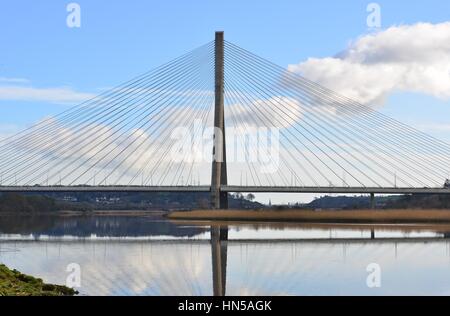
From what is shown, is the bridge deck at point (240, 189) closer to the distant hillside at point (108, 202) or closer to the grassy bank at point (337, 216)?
the grassy bank at point (337, 216)

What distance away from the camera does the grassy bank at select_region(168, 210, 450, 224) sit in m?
51.2

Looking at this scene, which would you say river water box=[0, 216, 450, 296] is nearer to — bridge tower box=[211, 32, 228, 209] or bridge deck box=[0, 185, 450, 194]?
bridge tower box=[211, 32, 228, 209]

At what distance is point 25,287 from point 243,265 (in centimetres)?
883

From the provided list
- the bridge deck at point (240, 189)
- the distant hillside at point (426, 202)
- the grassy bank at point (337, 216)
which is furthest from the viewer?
the distant hillside at point (426, 202)

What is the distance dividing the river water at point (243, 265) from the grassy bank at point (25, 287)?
684 millimetres

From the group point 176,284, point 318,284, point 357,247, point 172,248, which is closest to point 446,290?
point 318,284

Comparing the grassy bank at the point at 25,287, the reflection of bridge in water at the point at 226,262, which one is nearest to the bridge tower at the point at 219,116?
the reflection of bridge in water at the point at 226,262

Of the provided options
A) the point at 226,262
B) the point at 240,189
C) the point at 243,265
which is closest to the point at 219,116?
the point at 240,189

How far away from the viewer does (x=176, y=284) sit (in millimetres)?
16734

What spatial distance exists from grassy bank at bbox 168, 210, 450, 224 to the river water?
56.1 ft

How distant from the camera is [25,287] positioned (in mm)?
13945

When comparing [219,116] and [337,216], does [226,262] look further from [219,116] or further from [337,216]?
[337,216]

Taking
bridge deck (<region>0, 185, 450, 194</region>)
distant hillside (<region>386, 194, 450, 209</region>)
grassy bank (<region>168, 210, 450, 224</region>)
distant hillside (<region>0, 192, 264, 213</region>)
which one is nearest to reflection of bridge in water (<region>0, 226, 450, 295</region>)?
grassy bank (<region>168, 210, 450, 224</region>)

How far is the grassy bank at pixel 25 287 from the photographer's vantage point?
1317 centimetres
